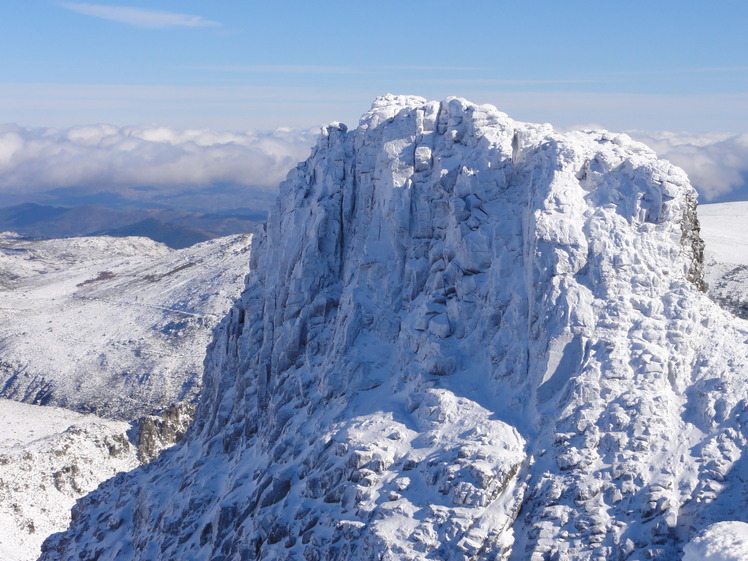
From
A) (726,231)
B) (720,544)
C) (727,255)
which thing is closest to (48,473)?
(720,544)

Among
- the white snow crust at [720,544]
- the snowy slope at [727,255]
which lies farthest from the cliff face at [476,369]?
the snowy slope at [727,255]

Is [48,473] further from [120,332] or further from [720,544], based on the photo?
[720,544]

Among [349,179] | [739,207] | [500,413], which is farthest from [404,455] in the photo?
[739,207]

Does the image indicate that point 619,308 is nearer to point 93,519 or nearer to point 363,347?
point 363,347

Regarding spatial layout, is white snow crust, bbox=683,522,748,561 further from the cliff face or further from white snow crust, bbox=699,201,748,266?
white snow crust, bbox=699,201,748,266

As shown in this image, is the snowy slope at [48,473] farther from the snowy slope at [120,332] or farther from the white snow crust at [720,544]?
the white snow crust at [720,544]

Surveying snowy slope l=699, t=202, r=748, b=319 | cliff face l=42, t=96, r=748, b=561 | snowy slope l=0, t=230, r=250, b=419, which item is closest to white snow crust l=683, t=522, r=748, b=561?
cliff face l=42, t=96, r=748, b=561
